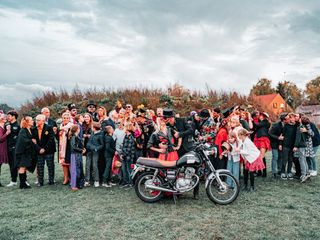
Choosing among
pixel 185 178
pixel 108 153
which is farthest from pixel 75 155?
pixel 185 178

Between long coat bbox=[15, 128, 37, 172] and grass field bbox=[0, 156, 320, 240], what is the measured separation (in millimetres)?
687

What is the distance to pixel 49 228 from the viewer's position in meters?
4.92

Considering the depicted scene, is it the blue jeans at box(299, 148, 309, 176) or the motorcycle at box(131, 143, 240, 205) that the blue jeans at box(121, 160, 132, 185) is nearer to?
the motorcycle at box(131, 143, 240, 205)

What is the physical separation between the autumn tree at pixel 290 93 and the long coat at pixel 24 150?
6685cm

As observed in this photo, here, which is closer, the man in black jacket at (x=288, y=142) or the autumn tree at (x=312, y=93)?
the man in black jacket at (x=288, y=142)

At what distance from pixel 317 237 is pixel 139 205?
308 centimetres

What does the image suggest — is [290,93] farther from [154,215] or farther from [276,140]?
[154,215]

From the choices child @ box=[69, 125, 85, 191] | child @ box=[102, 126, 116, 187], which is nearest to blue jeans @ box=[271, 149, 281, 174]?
child @ box=[102, 126, 116, 187]

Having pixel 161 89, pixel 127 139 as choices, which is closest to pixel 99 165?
pixel 127 139

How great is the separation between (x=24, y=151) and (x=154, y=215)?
12.8 feet

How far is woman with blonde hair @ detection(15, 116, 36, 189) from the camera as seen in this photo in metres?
7.49

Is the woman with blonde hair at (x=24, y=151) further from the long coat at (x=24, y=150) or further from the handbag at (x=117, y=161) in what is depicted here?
the handbag at (x=117, y=161)

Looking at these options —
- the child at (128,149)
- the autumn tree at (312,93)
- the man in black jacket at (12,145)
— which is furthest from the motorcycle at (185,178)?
the autumn tree at (312,93)

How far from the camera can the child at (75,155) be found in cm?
741
